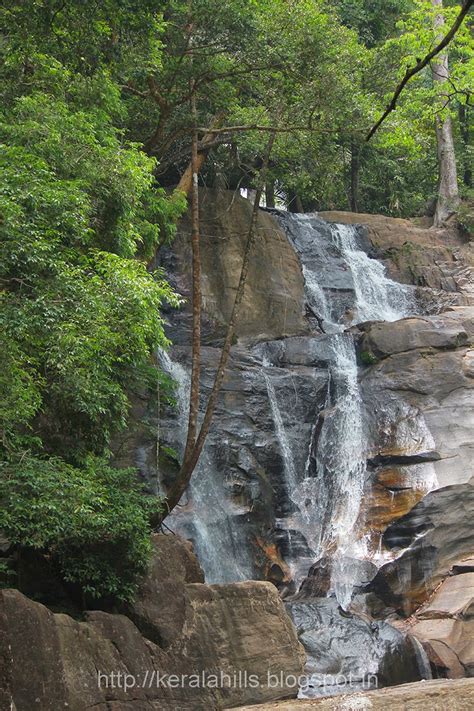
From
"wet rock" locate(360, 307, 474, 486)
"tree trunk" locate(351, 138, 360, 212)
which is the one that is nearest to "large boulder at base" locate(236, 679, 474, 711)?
"wet rock" locate(360, 307, 474, 486)

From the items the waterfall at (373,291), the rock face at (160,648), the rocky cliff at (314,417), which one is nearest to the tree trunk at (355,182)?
the waterfall at (373,291)

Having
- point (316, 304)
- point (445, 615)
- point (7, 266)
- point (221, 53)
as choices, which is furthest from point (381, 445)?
point (7, 266)

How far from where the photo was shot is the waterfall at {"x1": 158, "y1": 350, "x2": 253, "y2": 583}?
46.2ft

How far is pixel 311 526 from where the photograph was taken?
51.7ft

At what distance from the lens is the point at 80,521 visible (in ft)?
26.4

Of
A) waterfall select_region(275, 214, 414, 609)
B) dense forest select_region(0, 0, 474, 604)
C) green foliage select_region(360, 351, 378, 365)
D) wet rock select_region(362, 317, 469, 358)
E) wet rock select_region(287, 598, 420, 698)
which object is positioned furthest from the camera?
green foliage select_region(360, 351, 378, 365)

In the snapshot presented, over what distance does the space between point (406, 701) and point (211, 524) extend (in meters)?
7.26

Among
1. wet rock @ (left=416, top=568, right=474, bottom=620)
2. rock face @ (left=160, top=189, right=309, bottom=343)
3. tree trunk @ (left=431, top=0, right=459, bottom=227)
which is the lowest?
wet rock @ (left=416, top=568, right=474, bottom=620)

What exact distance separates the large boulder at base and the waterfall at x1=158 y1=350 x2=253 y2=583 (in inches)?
251

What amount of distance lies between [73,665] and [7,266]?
4302 mm

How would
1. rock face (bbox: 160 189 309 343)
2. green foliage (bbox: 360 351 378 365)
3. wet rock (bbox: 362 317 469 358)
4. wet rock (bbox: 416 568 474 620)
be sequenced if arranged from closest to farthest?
wet rock (bbox: 416 568 474 620), wet rock (bbox: 362 317 469 358), green foliage (bbox: 360 351 378 365), rock face (bbox: 160 189 309 343)

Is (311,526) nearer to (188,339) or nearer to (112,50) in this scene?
(188,339)

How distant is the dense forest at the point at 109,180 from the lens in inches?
327

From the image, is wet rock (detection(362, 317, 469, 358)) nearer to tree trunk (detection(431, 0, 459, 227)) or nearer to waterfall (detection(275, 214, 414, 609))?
waterfall (detection(275, 214, 414, 609))
